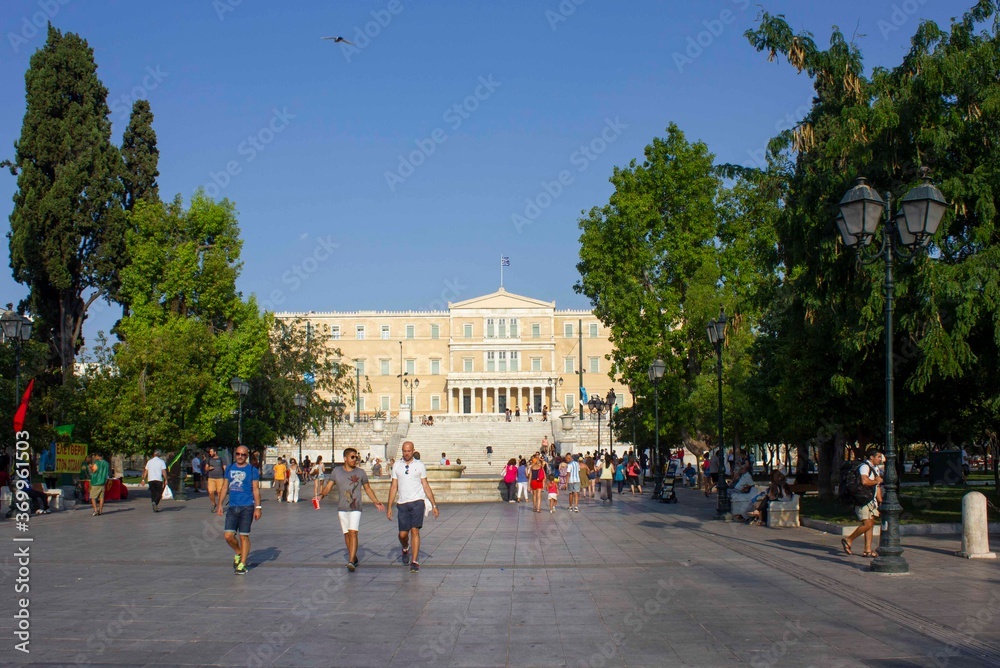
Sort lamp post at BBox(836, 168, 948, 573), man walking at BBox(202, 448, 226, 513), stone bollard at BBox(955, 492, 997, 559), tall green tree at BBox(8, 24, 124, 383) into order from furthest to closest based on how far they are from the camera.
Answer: tall green tree at BBox(8, 24, 124, 383)
man walking at BBox(202, 448, 226, 513)
stone bollard at BBox(955, 492, 997, 559)
lamp post at BBox(836, 168, 948, 573)

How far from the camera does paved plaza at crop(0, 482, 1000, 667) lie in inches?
295

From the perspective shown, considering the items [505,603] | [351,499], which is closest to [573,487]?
[351,499]

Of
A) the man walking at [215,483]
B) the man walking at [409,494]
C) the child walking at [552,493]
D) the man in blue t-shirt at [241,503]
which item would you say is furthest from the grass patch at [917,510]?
the man walking at [215,483]

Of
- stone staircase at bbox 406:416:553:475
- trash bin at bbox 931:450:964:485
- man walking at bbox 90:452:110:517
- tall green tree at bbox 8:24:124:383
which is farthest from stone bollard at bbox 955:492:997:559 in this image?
stone staircase at bbox 406:416:553:475

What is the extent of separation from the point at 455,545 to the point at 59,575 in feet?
20.2

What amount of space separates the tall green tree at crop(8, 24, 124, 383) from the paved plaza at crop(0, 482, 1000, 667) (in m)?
21.6

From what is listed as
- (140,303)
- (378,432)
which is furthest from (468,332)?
(140,303)

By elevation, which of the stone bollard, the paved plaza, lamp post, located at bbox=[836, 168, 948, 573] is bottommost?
the paved plaza

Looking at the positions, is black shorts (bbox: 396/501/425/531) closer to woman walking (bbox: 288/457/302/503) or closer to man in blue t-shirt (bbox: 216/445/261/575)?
man in blue t-shirt (bbox: 216/445/261/575)

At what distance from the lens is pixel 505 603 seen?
9.92m

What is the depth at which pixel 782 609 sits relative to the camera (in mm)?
9430

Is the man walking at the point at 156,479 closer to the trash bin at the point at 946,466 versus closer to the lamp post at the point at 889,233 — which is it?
the lamp post at the point at 889,233

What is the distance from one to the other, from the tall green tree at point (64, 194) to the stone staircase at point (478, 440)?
80.8ft

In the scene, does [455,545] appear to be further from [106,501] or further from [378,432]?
[378,432]
